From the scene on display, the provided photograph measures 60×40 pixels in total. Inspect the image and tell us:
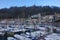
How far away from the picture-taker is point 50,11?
96.9 inches

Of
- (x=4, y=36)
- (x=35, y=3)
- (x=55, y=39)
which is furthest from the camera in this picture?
Result: (x=35, y=3)

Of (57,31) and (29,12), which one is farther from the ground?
(29,12)

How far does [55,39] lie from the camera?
2.23 m

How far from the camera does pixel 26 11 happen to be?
2.50 m

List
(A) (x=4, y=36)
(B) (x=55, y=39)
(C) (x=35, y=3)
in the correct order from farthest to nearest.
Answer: (C) (x=35, y=3) < (A) (x=4, y=36) < (B) (x=55, y=39)

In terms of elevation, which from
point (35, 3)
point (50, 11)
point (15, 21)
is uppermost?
point (35, 3)

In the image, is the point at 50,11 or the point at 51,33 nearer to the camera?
the point at 51,33

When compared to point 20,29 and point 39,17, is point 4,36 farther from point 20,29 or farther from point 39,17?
point 39,17

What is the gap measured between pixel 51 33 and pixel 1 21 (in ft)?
3.14

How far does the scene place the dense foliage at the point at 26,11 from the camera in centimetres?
247

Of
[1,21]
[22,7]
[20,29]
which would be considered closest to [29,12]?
[22,7]

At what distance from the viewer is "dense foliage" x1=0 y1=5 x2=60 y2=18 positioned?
2.47m

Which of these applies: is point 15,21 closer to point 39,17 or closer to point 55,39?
point 39,17

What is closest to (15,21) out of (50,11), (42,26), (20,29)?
(20,29)
